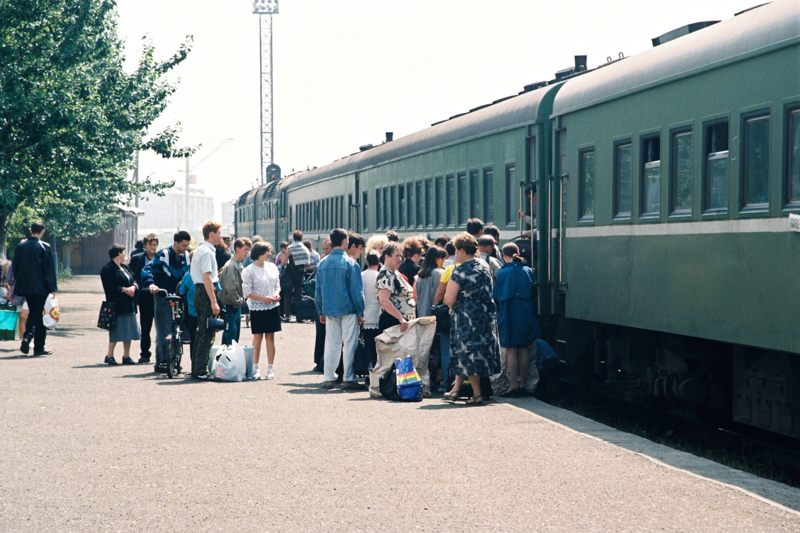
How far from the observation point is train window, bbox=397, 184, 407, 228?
72.4ft

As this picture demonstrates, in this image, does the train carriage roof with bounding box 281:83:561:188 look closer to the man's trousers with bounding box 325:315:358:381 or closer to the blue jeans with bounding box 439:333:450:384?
the blue jeans with bounding box 439:333:450:384

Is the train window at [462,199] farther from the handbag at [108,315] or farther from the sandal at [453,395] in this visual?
the sandal at [453,395]

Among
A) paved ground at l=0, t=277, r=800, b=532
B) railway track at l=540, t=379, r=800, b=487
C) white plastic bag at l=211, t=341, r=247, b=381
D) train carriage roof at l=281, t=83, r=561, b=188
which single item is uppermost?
train carriage roof at l=281, t=83, r=561, b=188

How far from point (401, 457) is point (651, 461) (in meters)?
1.81

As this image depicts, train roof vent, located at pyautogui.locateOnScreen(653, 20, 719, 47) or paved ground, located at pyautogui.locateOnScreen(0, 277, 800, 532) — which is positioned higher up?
train roof vent, located at pyautogui.locateOnScreen(653, 20, 719, 47)

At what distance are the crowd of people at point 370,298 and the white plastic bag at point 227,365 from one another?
0.27 metres

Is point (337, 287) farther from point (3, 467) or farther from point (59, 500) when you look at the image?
point (59, 500)

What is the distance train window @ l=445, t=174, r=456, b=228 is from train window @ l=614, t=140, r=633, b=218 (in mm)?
A: 6536

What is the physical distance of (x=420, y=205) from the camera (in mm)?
20594

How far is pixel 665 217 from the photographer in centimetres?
1042

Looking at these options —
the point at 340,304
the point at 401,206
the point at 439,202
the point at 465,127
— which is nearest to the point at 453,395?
the point at 340,304

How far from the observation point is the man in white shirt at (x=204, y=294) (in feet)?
Result: 45.0

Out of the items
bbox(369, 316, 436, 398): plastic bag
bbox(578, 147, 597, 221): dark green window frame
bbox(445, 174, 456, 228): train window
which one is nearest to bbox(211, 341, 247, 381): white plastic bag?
bbox(369, 316, 436, 398): plastic bag

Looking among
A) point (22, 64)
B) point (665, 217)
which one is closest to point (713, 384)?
point (665, 217)
